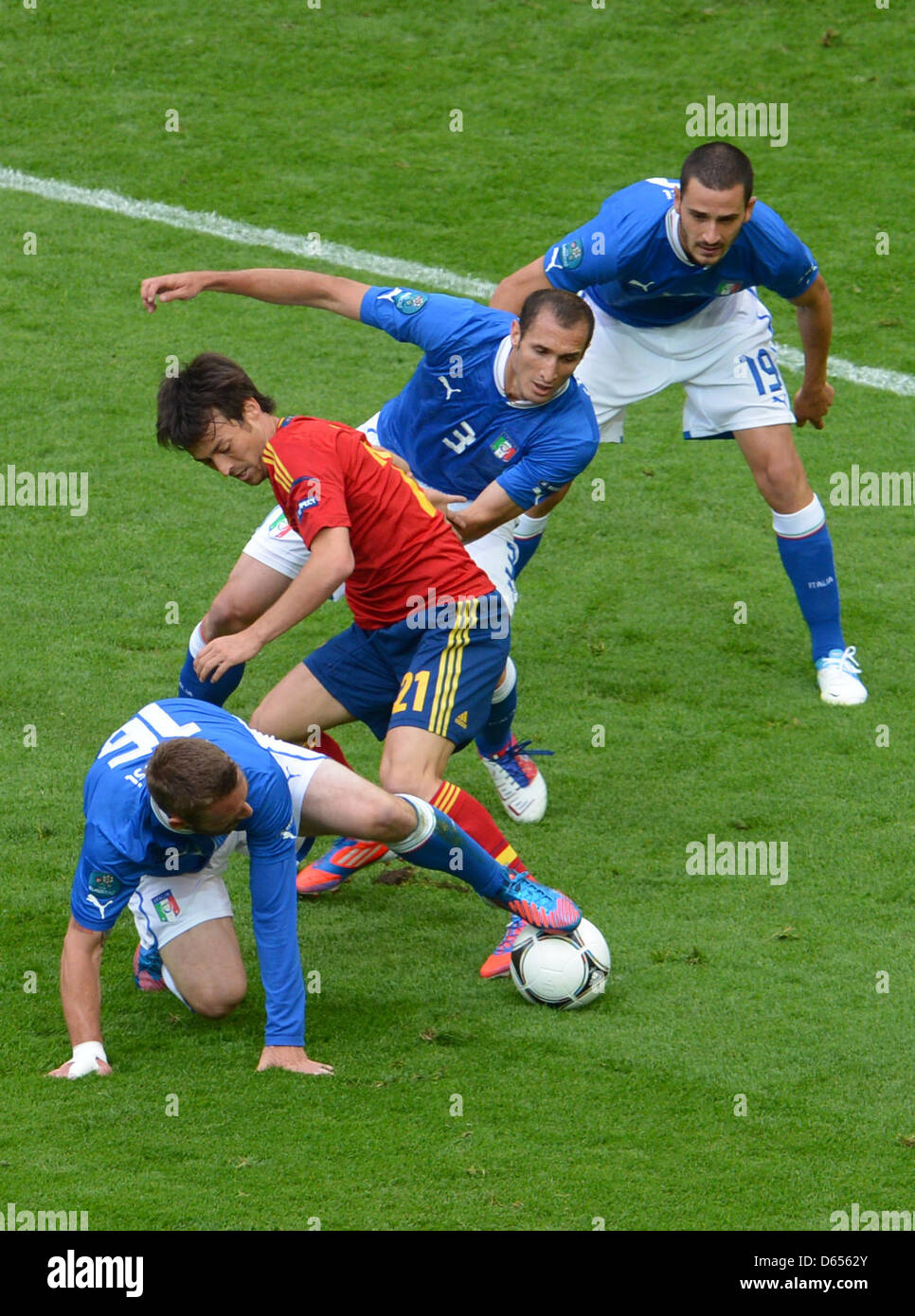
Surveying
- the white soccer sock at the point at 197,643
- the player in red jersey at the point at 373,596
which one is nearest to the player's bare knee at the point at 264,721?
the player in red jersey at the point at 373,596

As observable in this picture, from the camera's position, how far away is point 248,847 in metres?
4.68

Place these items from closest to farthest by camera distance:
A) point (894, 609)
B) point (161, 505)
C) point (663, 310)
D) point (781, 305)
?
point (663, 310) < point (894, 609) < point (161, 505) < point (781, 305)

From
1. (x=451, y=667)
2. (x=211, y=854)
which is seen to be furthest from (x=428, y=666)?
(x=211, y=854)

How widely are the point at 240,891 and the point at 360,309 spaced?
198 centimetres

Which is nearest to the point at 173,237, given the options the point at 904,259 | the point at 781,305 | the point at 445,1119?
the point at 781,305

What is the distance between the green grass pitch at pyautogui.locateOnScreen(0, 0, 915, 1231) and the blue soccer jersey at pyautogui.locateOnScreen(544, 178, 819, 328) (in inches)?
64.2

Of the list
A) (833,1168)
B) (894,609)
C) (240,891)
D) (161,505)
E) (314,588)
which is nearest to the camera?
(833,1168)

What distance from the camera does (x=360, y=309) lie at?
5.88 metres

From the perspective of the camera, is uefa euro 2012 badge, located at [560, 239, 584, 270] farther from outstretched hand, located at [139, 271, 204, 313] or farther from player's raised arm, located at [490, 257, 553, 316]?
outstretched hand, located at [139, 271, 204, 313]

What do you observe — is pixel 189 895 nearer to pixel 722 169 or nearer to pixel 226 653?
pixel 226 653

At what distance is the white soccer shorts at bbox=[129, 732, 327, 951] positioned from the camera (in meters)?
4.92

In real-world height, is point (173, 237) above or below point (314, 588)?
above

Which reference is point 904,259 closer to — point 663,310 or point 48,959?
point 663,310

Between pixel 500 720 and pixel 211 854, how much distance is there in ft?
4.88
